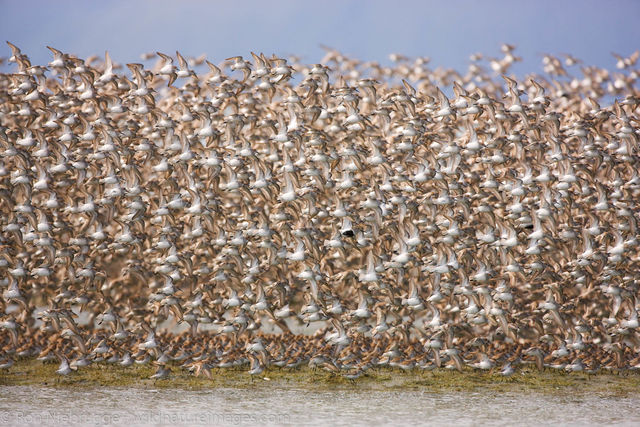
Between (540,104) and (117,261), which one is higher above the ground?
(540,104)

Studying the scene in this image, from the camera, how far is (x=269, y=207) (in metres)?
6.65

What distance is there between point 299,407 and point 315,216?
5.47 ft

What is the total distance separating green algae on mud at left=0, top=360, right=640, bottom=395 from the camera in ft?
18.2

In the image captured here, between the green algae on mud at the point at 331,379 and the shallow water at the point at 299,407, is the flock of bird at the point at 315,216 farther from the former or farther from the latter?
the shallow water at the point at 299,407

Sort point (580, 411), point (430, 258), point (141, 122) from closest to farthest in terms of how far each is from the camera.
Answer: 1. point (580, 411)
2. point (430, 258)
3. point (141, 122)

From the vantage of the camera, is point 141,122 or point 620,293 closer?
point 620,293

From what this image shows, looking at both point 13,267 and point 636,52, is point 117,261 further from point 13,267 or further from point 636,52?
point 636,52

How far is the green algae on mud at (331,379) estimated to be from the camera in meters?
5.55

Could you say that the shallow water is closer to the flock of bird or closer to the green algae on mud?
the green algae on mud

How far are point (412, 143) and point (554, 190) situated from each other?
1294 millimetres

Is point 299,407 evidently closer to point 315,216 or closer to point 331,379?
point 331,379

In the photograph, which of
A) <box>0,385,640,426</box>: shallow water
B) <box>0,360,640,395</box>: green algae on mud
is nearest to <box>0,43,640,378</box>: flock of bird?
<box>0,360,640,395</box>: green algae on mud

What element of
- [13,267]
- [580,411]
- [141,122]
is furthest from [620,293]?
[13,267]

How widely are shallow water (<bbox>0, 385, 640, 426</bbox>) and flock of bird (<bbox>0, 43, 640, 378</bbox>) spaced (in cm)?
54
